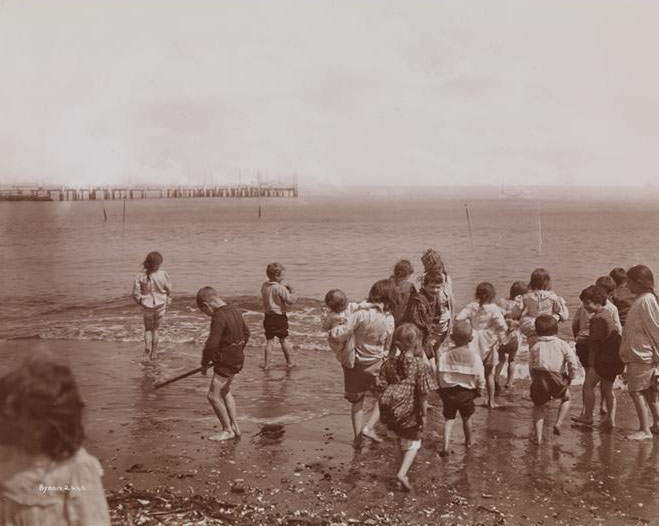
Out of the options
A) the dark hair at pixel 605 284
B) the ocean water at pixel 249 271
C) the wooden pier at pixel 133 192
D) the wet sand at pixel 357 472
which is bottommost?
the ocean water at pixel 249 271

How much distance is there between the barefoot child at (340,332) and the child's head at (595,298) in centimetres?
255

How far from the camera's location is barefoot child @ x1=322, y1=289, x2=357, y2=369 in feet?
19.6

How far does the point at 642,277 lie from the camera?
6031 mm

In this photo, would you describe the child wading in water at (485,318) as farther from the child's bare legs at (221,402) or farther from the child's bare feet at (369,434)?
the child's bare legs at (221,402)

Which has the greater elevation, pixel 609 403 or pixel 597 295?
pixel 597 295

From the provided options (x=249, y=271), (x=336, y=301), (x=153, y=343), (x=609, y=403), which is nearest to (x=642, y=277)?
(x=609, y=403)

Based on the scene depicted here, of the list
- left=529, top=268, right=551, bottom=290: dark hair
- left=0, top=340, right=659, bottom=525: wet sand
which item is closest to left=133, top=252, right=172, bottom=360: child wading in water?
left=0, top=340, right=659, bottom=525: wet sand

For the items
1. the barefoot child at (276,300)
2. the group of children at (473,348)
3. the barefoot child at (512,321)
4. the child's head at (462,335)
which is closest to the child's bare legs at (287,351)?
the barefoot child at (276,300)

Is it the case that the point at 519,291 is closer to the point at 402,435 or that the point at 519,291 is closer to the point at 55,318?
the point at 402,435

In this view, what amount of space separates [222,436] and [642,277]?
14.3 ft

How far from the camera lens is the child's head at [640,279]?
19.8 feet

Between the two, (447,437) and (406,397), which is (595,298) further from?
(406,397)

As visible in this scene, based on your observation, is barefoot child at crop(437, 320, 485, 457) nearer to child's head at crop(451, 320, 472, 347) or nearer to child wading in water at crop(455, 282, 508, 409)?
child's head at crop(451, 320, 472, 347)

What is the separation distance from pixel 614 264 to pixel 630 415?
1271 inches
